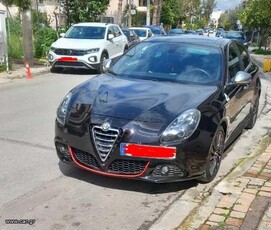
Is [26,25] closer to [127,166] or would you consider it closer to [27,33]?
[27,33]

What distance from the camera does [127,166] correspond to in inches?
164

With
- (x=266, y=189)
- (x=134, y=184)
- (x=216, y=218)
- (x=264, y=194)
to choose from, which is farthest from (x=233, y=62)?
(x=216, y=218)

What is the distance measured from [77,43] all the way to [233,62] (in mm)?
8986

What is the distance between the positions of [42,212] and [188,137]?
1594mm

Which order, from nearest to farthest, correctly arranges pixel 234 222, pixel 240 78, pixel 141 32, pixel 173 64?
pixel 234 222
pixel 240 78
pixel 173 64
pixel 141 32

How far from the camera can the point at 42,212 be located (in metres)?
3.88

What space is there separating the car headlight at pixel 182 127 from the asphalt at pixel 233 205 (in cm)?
68

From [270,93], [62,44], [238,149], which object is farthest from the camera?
[62,44]

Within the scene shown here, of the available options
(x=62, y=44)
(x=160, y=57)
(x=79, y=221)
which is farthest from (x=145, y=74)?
(x=62, y=44)

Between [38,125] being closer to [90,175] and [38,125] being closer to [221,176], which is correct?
[90,175]

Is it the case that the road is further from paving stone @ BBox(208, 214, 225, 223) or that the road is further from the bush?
the bush

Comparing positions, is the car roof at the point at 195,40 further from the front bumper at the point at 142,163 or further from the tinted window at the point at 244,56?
the front bumper at the point at 142,163

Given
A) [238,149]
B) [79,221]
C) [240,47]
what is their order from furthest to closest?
[240,47] < [238,149] < [79,221]

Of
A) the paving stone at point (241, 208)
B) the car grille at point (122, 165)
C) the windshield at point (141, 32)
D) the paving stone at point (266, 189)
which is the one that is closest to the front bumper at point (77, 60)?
the car grille at point (122, 165)
